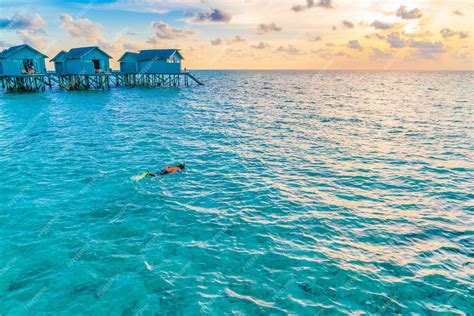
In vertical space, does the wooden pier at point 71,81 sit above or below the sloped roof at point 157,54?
below

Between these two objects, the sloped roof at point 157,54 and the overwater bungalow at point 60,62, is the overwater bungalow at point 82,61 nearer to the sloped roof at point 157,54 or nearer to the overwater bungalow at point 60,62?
the overwater bungalow at point 60,62

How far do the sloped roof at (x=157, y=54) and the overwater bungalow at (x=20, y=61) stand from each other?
20.7m

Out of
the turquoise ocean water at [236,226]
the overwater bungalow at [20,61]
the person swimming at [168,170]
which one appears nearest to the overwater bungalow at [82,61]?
the overwater bungalow at [20,61]

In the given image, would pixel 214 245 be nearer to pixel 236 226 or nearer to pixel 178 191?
pixel 236 226

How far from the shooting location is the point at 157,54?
73.6 metres

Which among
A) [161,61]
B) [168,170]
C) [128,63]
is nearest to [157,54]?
[161,61]

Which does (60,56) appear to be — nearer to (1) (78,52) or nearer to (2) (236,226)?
(1) (78,52)

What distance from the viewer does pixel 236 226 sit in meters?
13.1

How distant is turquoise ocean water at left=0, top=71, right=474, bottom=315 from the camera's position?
9250mm

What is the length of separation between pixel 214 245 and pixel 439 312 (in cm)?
719

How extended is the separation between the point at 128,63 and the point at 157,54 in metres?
10.7

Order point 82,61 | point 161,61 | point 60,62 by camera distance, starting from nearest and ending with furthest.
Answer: point 82,61
point 60,62
point 161,61

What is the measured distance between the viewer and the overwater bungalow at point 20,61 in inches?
2259

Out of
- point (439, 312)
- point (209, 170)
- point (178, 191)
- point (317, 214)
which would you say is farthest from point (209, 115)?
point (439, 312)
